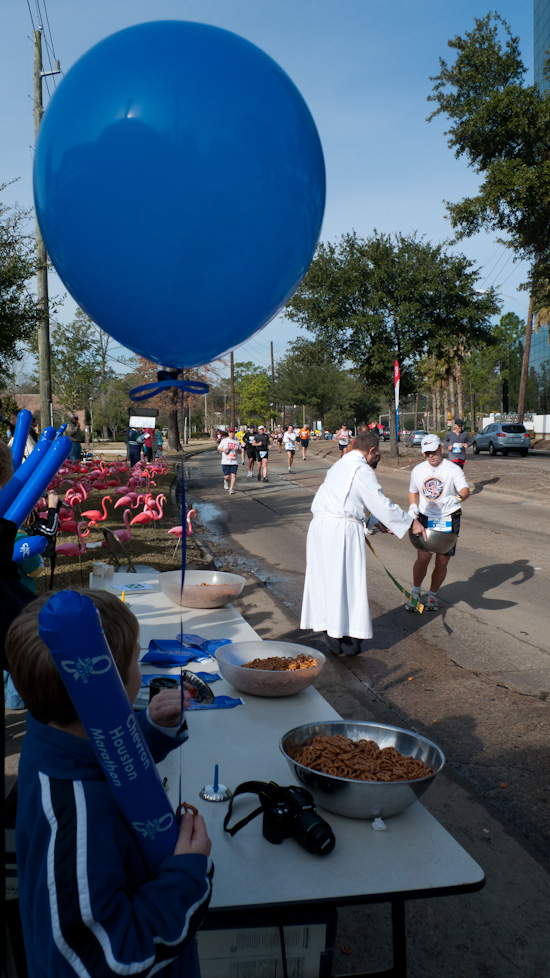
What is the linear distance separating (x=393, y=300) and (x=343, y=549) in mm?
27419

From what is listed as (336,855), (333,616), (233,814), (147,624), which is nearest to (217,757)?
(233,814)

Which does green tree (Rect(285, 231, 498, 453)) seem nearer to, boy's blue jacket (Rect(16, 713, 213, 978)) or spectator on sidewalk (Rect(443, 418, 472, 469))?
spectator on sidewalk (Rect(443, 418, 472, 469))

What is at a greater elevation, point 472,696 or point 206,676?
point 206,676

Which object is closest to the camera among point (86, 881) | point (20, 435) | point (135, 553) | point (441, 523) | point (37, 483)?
point (86, 881)

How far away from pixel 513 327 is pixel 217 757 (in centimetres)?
8786

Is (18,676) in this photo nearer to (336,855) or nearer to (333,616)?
(336,855)

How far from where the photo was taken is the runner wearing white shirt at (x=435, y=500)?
736 cm

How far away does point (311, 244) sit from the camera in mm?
2398

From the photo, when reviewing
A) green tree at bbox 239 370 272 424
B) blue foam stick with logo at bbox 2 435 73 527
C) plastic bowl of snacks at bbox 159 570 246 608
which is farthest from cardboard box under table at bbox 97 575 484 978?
green tree at bbox 239 370 272 424

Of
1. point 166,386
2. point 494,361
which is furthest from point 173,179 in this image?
point 494,361

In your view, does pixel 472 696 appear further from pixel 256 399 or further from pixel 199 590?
pixel 256 399

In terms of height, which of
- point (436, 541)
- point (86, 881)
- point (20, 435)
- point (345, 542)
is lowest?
point (436, 541)

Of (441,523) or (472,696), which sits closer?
(472,696)

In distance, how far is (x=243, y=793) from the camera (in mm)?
2273
